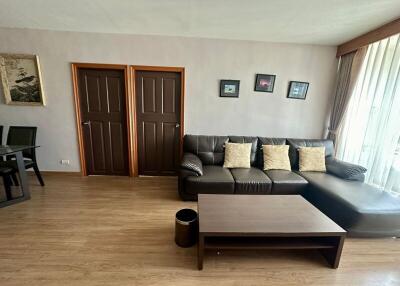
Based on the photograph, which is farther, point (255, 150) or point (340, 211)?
point (255, 150)

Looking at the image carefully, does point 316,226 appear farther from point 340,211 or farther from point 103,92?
point 103,92

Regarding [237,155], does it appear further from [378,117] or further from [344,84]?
[344,84]

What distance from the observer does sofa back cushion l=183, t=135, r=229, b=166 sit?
304cm

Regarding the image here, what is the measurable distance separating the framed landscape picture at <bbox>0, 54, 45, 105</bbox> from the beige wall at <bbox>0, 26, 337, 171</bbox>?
0.33ft

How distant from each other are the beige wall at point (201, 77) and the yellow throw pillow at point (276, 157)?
55cm

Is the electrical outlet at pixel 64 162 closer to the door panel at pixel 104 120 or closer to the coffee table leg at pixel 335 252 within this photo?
the door panel at pixel 104 120

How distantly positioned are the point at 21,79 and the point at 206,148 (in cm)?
319

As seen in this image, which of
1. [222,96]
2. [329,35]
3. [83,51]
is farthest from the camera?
[222,96]

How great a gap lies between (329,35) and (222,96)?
1791mm

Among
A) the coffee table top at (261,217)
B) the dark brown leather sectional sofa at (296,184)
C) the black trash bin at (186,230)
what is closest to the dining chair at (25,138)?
the dark brown leather sectional sofa at (296,184)

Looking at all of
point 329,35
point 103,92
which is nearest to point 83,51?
point 103,92

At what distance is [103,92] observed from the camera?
3117mm

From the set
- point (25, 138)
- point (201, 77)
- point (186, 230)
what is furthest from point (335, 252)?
point (25, 138)

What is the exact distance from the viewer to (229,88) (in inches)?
126
